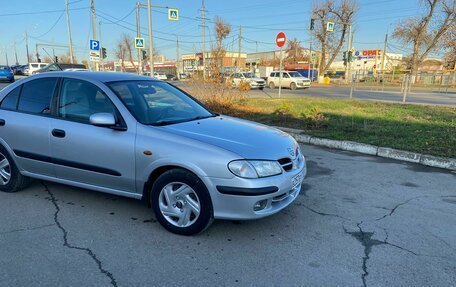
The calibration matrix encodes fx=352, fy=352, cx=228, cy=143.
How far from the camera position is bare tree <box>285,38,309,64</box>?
254 ft

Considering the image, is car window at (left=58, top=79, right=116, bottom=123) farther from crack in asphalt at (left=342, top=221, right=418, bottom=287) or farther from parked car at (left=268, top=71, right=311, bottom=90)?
parked car at (left=268, top=71, right=311, bottom=90)

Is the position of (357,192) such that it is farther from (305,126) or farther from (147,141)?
(305,126)

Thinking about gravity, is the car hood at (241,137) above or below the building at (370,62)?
below

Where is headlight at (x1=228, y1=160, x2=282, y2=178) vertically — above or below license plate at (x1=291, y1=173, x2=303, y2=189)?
above

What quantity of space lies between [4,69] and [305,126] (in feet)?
103

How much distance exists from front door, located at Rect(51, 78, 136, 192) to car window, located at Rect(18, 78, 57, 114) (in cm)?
20

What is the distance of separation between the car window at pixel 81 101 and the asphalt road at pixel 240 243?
110cm

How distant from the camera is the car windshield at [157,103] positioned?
12.6 ft

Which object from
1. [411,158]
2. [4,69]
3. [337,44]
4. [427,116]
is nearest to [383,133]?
[411,158]

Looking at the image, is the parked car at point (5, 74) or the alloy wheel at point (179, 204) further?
the parked car at point (5, 74)

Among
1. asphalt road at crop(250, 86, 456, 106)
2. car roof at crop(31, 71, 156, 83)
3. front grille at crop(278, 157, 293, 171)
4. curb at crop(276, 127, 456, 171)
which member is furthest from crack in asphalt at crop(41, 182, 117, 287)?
asphalt road at crop(250, 86, 456, 106)

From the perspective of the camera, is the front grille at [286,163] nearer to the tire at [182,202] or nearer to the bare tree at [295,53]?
the tire at [182,202]

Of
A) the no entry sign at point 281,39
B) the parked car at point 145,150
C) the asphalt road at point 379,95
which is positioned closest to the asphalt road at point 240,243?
the parked car at point 145,150

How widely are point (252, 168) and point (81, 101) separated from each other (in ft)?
7.13
